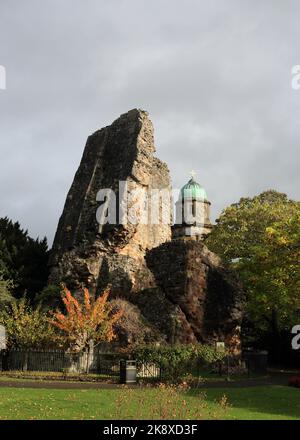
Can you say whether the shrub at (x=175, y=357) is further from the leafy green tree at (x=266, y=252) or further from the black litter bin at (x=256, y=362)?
the leafy green tree at (x=266, y=252)

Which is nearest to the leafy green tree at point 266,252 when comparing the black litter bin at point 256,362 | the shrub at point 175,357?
the black litter bin at point 256,362

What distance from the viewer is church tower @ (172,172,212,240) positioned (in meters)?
91.0

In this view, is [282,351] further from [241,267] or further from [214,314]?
[214,314]

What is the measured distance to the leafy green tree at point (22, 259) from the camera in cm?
4100

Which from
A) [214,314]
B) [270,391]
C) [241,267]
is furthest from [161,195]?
[270,391]

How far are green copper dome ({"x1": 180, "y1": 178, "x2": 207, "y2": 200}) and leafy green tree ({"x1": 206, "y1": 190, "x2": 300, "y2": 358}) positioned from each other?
3503cm

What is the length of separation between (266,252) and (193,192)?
54.6m

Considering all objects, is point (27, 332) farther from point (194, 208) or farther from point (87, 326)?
point (194, 208)

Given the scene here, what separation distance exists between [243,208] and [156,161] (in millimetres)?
12479

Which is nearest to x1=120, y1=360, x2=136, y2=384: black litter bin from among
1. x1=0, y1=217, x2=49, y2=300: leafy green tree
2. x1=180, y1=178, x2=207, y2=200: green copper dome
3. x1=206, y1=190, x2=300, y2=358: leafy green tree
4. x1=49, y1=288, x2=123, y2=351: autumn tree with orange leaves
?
x1=49, y1=288, x2=123, y2=351: autumn tree with orange leaves

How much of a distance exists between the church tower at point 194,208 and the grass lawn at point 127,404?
68.1 metres

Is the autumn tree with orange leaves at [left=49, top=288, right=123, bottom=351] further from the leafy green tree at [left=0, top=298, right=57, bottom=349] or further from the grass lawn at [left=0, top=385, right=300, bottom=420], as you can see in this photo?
the grass lawn at [left=0, top=385, right=300, bottom=420]

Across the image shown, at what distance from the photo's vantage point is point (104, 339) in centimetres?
3130
